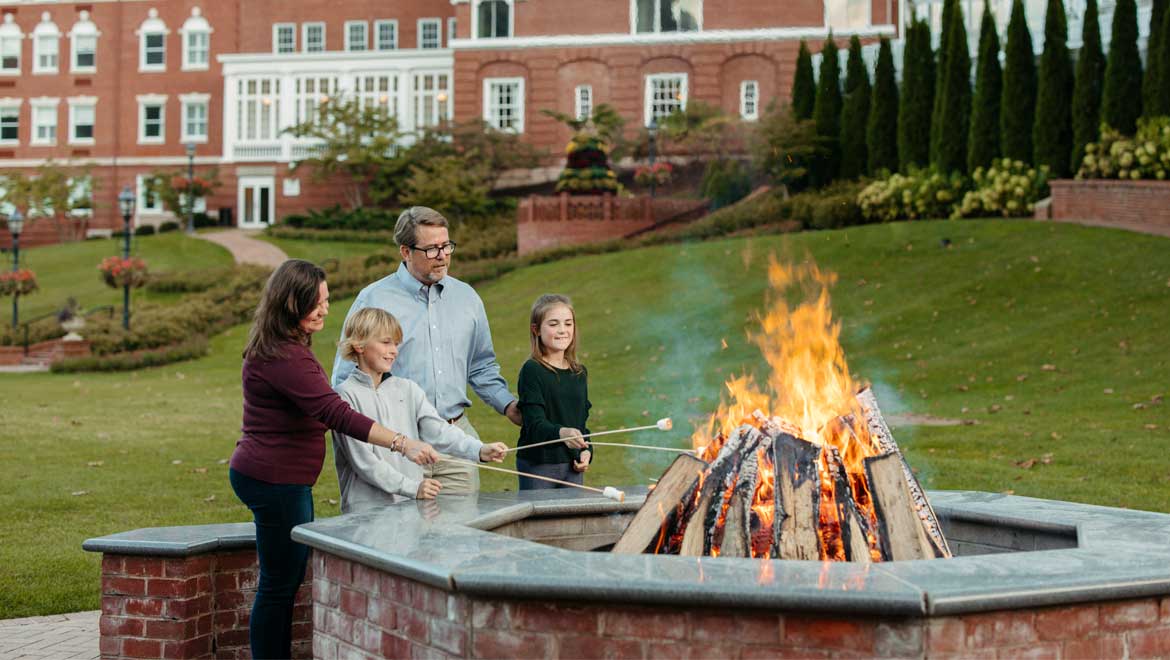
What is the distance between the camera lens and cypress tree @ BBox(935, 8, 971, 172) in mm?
27984

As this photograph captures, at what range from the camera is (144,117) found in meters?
55.3

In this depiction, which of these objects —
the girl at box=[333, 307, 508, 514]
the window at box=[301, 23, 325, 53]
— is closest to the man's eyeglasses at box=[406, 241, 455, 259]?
the girl at box=[333, 307, 508, 514]

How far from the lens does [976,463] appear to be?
11.9m

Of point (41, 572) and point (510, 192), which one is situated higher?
point (510, 192)

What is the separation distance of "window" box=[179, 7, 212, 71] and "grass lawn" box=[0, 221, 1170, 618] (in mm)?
27959

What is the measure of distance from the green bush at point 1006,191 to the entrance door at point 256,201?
104 feet

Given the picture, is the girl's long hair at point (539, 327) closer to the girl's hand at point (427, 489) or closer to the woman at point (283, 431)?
the girl's hand at point (427, 489)

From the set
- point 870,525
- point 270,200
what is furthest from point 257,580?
point 270,200

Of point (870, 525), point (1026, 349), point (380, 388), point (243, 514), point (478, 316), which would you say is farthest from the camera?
point (1026, 349)

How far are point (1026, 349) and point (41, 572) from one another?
47.4 feet

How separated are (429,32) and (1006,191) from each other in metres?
32.3

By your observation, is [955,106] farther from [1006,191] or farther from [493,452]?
[493,452]

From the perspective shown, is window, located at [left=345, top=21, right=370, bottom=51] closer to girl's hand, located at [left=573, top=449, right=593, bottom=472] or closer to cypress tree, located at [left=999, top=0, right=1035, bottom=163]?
cypress tree, located at [left=999, top=0, right=1035, bottom=163]

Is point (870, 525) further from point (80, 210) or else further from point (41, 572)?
point (80, 210)
